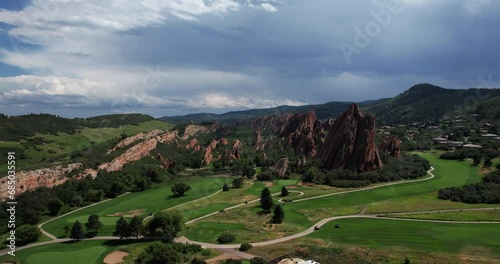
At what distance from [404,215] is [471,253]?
2766 cm

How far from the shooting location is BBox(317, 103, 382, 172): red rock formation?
142 meters

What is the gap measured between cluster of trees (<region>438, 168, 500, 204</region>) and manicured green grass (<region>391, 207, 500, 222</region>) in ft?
30.2

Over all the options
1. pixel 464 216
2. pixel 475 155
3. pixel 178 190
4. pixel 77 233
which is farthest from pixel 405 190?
pixel 77 233

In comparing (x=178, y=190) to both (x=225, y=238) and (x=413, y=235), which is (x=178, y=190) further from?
(x=413, y=235)

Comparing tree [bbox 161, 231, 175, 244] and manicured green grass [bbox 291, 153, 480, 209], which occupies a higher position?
manicured green grass [bbox 291, 153, 480, 209]

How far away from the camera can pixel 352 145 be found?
487 feet

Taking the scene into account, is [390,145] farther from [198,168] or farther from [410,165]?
[198,168]

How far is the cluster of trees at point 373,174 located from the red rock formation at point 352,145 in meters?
4.95

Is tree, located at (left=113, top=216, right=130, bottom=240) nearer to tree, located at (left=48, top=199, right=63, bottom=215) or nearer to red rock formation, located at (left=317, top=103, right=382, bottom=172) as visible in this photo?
tree, located at (left=48, top=199, right=63, bottom=215)

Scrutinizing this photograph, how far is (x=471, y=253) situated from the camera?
205 feet

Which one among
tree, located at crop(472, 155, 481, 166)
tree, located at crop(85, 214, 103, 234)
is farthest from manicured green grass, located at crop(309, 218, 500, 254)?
tree, located at crop(472, 155, 481, 166)

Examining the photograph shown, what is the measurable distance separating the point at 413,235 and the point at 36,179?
377 ft

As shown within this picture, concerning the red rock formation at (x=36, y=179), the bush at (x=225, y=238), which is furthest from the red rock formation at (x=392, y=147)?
the red rock formation at (x=36, y=179)

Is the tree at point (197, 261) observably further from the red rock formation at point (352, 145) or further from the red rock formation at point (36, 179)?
the red rock formation at point (352, 145)
